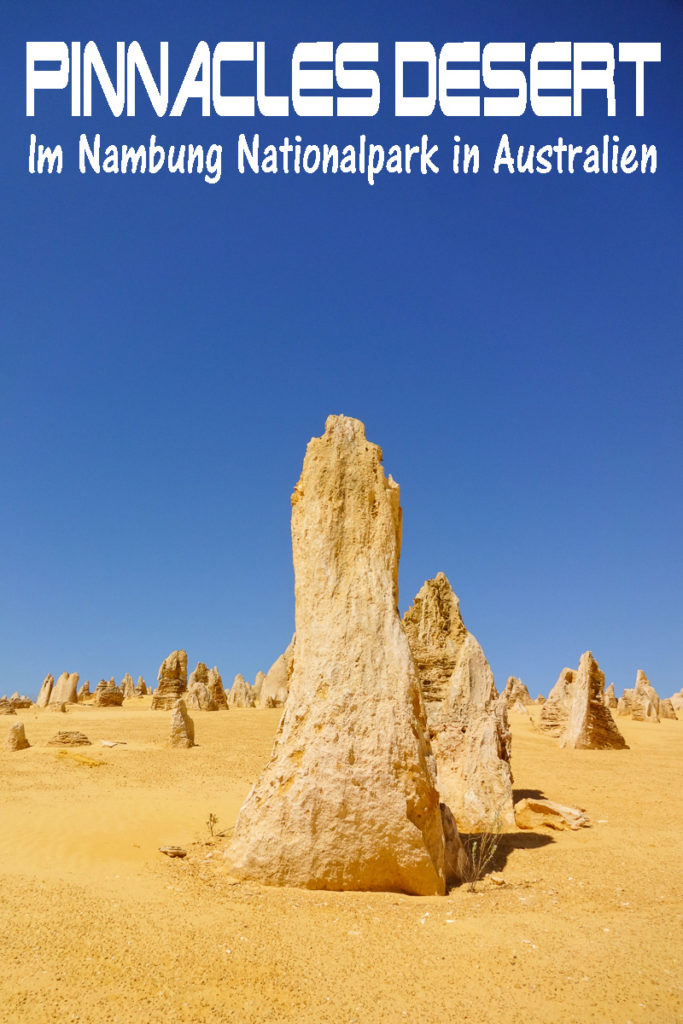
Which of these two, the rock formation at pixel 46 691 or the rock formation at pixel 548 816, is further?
the rock formation at pixel 46 691

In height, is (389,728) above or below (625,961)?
above

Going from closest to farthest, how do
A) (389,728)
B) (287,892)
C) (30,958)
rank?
(30,958) < (287,892) < (389,728)

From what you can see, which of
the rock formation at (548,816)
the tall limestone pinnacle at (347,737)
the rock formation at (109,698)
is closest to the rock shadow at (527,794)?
the rock formation at (548,816)

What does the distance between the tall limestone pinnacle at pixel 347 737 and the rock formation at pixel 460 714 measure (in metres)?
2.63

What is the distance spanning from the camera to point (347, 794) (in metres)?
6.25

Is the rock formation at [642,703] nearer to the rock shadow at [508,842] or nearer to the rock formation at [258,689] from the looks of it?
the rock formation at [258,689]

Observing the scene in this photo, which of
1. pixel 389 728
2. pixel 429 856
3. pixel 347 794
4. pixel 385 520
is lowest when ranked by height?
pixel 429 856

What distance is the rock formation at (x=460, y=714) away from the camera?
9.95 m

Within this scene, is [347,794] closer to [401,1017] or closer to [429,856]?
[429,856]

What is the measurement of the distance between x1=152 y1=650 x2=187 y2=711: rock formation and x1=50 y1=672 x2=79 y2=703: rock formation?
429 inches

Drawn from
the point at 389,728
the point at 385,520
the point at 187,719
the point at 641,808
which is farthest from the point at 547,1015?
the point at 187,719

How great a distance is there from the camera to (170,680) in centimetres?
3072

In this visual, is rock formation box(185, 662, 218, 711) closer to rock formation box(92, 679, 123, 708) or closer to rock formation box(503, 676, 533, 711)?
rock formation box(92, 679, 123, 708)

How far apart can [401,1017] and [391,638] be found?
10.7 feet
